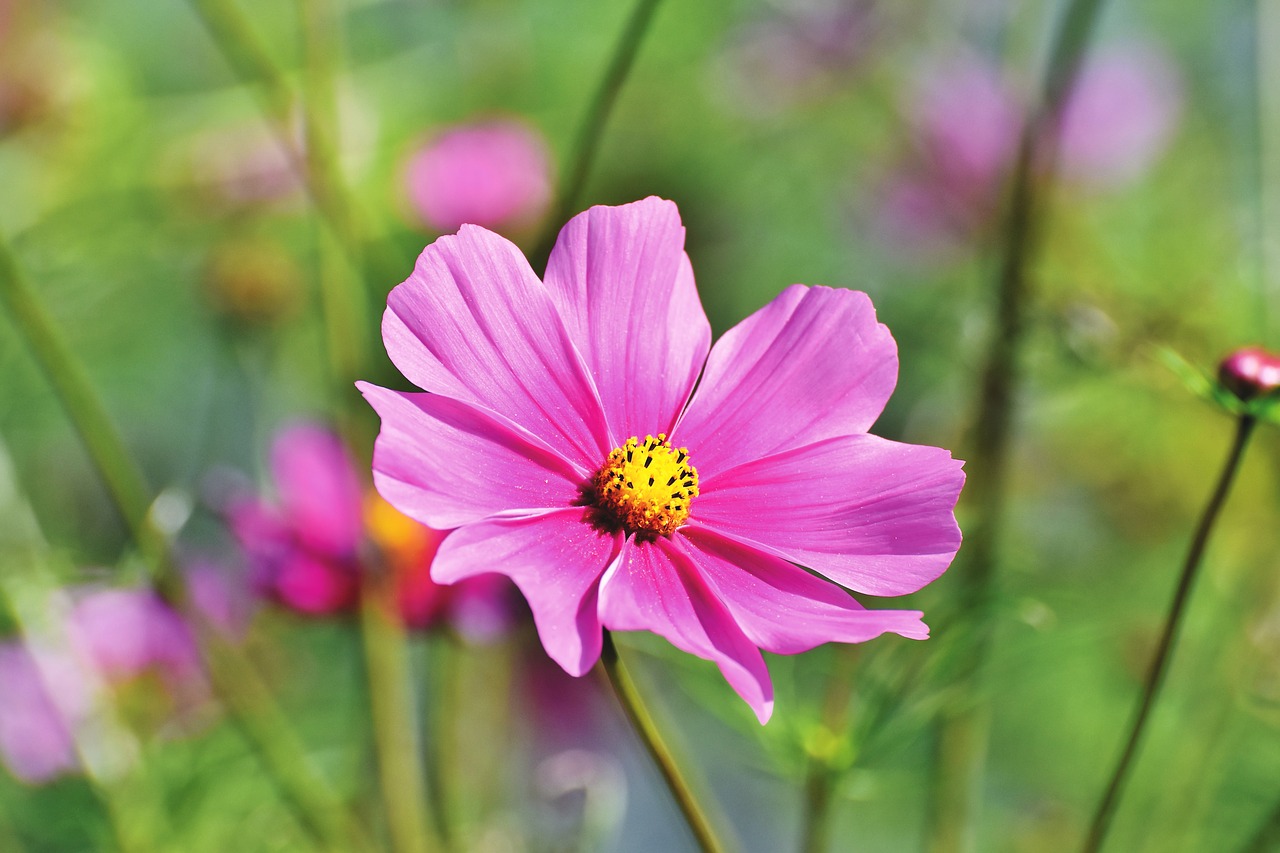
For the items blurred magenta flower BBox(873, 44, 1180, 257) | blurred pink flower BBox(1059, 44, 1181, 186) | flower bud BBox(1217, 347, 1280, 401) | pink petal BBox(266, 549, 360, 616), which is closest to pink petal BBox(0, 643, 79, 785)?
pink petal BBox(266, 549, 360, 616)

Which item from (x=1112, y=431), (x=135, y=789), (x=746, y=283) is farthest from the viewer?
(x=746, y=283)

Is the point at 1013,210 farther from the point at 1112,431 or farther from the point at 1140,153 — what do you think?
the point at 1140,153

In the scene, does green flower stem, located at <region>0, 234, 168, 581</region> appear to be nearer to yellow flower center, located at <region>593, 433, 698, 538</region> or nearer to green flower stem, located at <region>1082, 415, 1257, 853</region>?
yellow flower center, located at <region>593, 433, 698, 538</region>

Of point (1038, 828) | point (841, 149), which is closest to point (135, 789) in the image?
point (1038, 828)

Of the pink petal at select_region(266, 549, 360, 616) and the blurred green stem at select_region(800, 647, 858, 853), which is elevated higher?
the pink petal at select_region(266, 549, 360, 616)

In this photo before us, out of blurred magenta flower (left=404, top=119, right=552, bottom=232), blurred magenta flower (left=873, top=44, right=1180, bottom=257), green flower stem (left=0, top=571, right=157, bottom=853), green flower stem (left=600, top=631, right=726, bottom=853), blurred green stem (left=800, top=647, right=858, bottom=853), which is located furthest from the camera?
blurred magenta flower (left=873, top=44, right=1180, bottom=257)

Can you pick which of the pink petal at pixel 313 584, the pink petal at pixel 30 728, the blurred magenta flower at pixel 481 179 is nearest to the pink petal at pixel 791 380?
the pink petal at pixel 313 584
